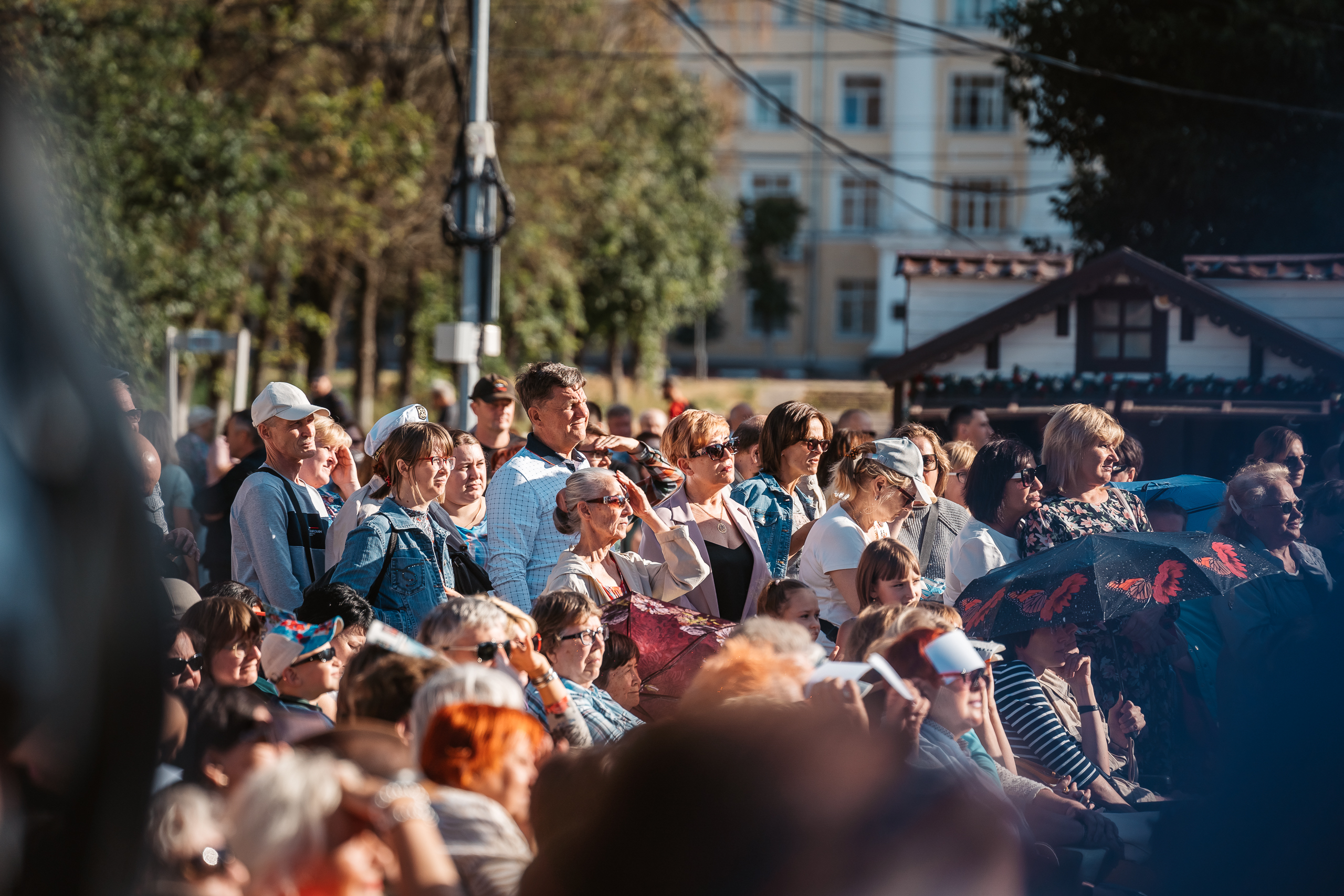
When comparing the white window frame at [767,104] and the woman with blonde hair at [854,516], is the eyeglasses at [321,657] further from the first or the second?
the white window frame at [767,104]

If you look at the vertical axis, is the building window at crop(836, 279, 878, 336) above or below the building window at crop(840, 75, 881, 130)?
below

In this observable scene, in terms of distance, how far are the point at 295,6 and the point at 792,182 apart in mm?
33374

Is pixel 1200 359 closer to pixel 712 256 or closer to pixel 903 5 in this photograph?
pixel 712 256

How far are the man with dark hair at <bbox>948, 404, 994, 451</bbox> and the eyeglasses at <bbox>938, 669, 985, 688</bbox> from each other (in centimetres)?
402

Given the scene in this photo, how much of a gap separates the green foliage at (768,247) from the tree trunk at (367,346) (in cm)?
2426

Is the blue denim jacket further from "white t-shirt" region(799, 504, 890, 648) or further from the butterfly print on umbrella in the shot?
the butterfly print on umbrella

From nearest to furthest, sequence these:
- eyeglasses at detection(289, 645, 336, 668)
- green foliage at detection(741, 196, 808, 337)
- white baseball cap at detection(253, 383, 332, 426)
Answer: eyeglasses at detection(289, 645, 336, 668), white baseball cap at detection(253, 383, 332, 426), green foliage at detection(741, 196, 808, 337)

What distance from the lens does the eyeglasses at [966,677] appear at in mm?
3445

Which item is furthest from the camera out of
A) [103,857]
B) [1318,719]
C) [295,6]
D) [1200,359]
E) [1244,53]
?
[295,6]

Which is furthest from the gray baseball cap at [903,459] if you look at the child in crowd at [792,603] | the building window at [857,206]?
the building window at [857,206]

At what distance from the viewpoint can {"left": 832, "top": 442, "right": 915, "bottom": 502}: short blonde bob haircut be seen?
16.5 ft

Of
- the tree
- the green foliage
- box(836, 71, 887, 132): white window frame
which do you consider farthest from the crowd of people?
box(836, 71, 887, 132): white window frame

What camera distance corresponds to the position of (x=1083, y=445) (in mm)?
5113

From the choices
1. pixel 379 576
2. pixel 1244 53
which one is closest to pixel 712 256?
pixel 1244 53
